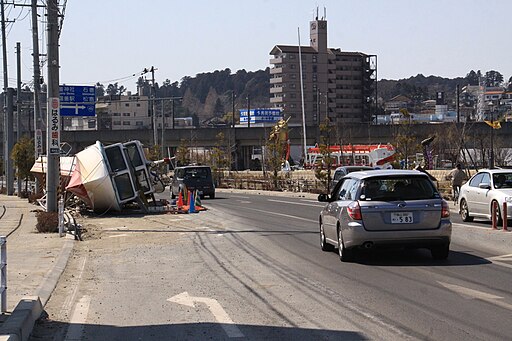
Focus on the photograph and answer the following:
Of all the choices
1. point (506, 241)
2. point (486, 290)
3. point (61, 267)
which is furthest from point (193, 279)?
point (506, 241)

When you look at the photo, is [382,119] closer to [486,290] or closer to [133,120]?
[133,120]

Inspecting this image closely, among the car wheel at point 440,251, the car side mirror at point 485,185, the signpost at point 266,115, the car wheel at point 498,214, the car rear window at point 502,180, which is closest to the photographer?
the car wheel at point 440,251

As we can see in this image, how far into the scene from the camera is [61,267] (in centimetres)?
1542

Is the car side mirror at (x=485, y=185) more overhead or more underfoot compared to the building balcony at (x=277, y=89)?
more underfoot

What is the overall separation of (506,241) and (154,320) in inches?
430

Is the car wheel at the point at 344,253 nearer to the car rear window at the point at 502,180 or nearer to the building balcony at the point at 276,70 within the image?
the car rear window at the point at 502,180

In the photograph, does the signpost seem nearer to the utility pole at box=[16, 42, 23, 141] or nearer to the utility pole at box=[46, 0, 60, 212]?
the utility pole at box=[16, 42, 23, 141]

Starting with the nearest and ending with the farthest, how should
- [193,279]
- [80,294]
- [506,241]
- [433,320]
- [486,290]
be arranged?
[433,320] → [486,290] → [80,294] → [193,279] → [506,241]

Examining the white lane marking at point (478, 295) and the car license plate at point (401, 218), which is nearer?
the white lane marking at point (478, 295)

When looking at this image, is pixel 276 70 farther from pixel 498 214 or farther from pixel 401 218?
pixel 401 218

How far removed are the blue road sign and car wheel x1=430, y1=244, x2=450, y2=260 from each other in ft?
96.6

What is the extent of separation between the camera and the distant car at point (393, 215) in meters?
14.4

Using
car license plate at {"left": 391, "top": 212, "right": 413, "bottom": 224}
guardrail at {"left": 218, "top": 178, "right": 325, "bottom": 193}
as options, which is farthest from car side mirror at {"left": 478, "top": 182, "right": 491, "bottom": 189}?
guardrail at {"left": 218, "top": 178, "right": 325, "bottom": 193}

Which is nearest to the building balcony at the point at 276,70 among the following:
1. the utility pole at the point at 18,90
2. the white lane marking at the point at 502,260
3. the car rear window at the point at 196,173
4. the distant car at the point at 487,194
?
the utility pole at the point at 18,90
